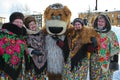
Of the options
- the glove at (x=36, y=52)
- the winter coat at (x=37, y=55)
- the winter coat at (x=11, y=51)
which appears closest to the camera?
the winter coat at (x=11, y=51)

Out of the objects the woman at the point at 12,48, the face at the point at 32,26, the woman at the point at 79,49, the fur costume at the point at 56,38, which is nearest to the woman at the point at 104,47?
the woman at the point at 79,49

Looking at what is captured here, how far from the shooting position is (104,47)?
527 cm

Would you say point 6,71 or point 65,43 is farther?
point 65,43

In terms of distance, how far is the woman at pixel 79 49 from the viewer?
5.05 m

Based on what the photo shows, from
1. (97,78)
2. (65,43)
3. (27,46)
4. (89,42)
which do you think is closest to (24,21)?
(27,46)

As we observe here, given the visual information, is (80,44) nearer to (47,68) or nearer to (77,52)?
(77,52)

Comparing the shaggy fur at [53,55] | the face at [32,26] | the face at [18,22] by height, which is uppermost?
the face at [18,22]

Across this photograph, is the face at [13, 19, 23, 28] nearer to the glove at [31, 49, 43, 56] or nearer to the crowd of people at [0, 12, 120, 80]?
the crowd of people at [0, 12, 120, 80]

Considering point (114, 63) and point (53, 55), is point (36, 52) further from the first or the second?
point (114, 63)

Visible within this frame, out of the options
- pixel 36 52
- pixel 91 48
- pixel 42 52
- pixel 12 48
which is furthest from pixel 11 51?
pixel 91 48

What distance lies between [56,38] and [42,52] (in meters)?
0.32

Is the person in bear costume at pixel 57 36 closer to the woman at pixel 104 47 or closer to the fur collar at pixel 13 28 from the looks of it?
the woman at pixel 104 47

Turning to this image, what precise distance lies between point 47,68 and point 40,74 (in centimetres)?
15

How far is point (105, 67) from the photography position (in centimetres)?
531
